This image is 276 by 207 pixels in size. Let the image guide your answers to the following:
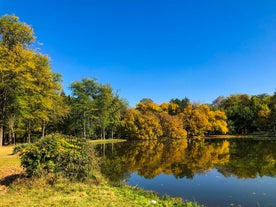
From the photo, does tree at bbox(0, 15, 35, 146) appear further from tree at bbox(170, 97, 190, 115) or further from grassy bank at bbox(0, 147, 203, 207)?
tree at bbox(170, 97, 190, 115)

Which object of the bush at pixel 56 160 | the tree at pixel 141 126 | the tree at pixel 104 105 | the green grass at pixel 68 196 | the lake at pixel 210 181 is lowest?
the lake at pixel 210 181

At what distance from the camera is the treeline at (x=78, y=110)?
2777cm

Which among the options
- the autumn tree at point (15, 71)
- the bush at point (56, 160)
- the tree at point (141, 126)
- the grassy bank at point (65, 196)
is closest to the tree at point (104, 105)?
the tree at point (141, 126)

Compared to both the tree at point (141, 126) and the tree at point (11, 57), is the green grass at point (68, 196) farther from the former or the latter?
the tree at point (141, 126)

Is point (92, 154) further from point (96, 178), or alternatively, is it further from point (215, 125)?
point (215, 125)

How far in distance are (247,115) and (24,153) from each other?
250ft

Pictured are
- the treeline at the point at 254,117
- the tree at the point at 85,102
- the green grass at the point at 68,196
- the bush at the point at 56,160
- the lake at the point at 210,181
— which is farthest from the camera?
the treeline at the point at 254,117

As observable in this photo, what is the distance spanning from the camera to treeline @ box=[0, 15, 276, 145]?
91.1ft

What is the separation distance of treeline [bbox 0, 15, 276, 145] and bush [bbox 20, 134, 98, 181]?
57.5 feet

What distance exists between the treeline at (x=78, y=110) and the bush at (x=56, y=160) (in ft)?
57.5

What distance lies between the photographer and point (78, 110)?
179 feet

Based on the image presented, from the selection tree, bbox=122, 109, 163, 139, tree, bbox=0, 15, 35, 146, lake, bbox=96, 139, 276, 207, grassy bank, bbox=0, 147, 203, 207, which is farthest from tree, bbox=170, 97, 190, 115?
grassy bank, bbox=0, 147, 203, 207

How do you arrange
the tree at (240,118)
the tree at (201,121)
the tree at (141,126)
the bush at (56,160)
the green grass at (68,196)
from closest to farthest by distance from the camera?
the green grass at (68,196) < the bush at (56,160) < the tree at (141,126) < the tree at (201,121) < the tree at (240,118)

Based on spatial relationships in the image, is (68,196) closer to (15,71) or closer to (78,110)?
(15,71)
